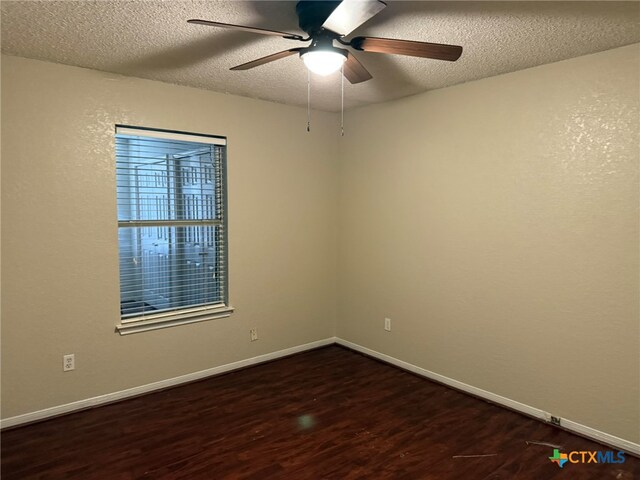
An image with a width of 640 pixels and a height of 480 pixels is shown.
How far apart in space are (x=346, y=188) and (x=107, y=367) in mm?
2699

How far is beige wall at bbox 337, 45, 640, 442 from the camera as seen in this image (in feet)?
8.56

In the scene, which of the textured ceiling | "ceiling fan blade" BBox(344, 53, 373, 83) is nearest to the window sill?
the textured ceiling

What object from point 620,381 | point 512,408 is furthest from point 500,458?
point 620,381

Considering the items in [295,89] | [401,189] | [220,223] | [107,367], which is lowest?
[107,367]

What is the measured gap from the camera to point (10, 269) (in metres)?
2.79

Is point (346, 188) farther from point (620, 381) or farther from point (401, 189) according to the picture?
point (620, 381)

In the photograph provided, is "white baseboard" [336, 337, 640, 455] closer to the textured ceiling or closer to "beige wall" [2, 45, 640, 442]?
"beige wall" [2, 45, 640, 442]

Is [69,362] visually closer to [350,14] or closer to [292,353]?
[292,353]

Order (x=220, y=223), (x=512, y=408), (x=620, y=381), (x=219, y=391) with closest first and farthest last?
(x=620, y=381) → (x=512, y=408) → (x=219, y=391) → (x=220, y=223)

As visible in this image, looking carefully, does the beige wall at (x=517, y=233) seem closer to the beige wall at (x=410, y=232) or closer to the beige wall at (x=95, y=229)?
the beige wall at (x=410, y=232)

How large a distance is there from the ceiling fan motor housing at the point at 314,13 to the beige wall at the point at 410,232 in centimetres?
169

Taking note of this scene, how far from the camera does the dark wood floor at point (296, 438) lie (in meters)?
2.40

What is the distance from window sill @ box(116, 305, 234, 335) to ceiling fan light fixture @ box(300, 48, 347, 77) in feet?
7.60

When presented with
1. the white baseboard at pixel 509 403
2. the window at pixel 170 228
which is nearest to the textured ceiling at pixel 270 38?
the window at pixel 170 228
